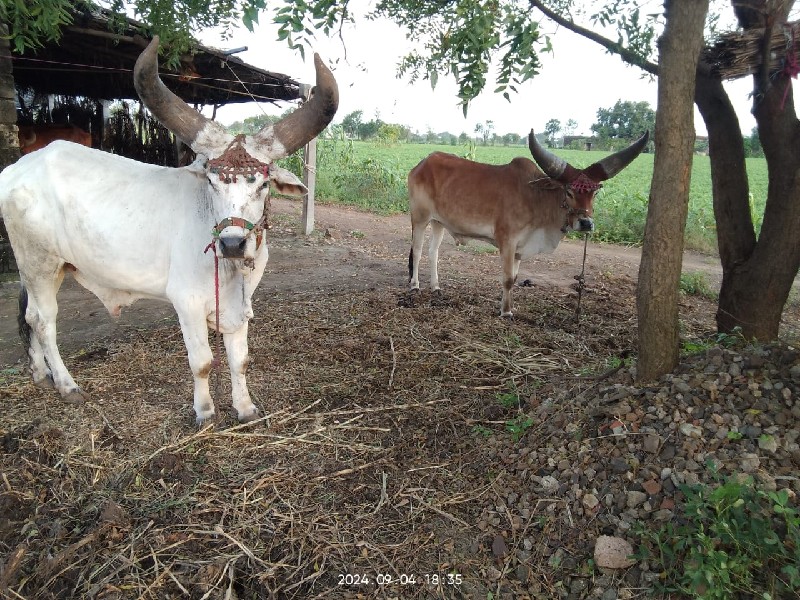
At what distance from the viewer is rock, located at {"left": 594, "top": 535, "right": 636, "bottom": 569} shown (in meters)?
2.35

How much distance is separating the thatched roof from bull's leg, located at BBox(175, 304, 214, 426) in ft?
15.2

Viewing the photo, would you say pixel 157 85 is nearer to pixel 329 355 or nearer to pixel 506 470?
pixel 329 355

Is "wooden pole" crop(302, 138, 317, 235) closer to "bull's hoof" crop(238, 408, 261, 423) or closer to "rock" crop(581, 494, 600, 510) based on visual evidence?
"bull's hoof" crop(238, 408, 261, 423)

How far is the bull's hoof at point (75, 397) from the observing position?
404cm

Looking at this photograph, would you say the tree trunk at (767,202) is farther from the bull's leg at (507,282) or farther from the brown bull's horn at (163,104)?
the brown bull's horn at (163,104)

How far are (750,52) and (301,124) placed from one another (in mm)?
2845

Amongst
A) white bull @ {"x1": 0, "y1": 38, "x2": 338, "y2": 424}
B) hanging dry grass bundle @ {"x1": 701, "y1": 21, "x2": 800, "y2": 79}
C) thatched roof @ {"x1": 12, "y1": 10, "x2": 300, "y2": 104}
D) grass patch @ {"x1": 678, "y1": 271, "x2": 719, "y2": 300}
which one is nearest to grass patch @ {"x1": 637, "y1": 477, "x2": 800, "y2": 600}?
white bull @ {"x1": 0, "y1": 38, "x2": 338, "y2": 424}

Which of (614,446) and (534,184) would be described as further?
(534,184)

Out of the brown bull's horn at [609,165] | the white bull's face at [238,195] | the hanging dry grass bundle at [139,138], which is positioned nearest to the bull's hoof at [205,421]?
the white bull's face at [238,195]

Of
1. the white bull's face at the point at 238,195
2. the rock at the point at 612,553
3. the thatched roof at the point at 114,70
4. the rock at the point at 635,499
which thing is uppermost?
the thatched roof at the point at 114,70

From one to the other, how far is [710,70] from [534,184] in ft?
8.47

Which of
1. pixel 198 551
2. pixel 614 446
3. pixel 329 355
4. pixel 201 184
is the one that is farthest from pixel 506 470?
pixel 201 184

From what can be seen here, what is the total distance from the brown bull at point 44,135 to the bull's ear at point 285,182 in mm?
7546

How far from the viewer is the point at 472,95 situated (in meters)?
3.56
